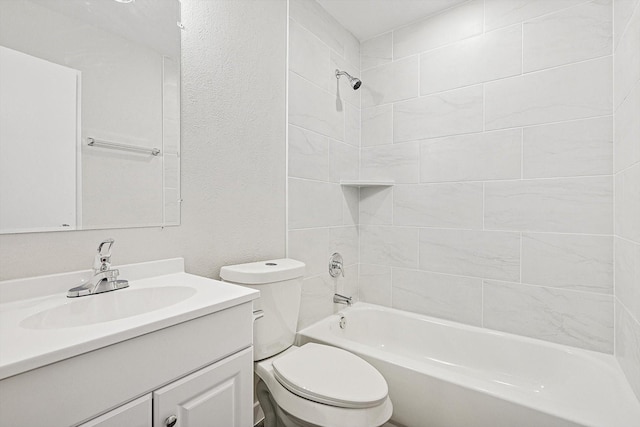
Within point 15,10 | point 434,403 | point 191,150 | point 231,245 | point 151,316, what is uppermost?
point 15,10

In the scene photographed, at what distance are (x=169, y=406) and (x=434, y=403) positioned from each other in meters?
1.10

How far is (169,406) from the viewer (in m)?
0.84

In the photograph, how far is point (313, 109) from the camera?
1.99 m

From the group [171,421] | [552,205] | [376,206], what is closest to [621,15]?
[552,205]

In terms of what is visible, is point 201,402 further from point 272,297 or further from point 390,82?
point 390,82

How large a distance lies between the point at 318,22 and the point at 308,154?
862mm

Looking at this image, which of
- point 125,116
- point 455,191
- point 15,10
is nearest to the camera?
point 15,10

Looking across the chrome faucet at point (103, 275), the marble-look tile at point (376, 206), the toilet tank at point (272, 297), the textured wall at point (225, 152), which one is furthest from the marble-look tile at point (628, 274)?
the chrome faucet at point (103, 275)

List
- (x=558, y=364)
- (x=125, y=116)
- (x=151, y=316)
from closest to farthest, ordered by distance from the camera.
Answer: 1. (x=151, y=316)
2. (x=125, y=116)
3. (x=558, y=364)

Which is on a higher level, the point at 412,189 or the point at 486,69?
the point at 486,69

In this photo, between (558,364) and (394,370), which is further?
(558,364)

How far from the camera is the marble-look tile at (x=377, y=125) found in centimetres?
229

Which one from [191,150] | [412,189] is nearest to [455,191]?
[412,189]

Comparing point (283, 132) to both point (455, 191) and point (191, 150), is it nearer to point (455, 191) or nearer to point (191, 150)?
point (191, 150)
